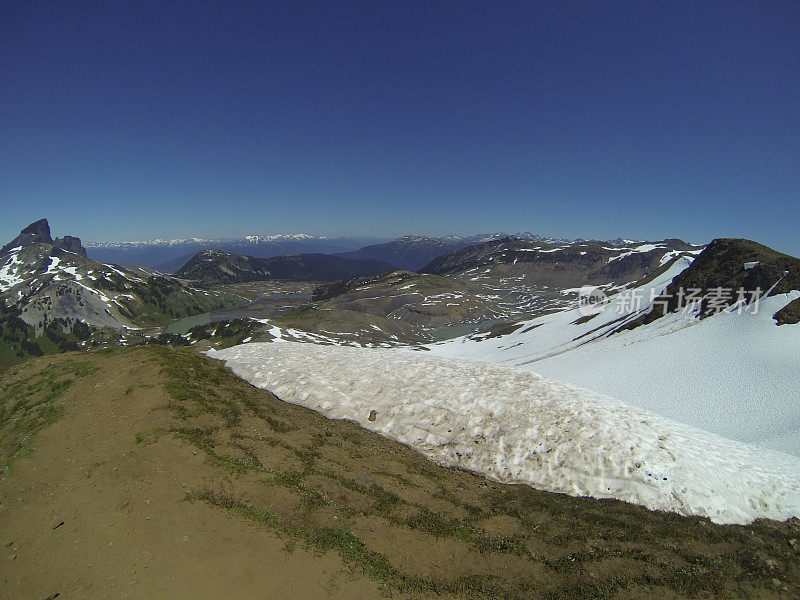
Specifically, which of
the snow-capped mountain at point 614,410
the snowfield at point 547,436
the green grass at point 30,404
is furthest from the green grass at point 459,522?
the green grass at point 30,404

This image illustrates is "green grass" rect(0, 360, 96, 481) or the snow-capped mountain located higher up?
"green grass" rect(0, 360, 96, 481)

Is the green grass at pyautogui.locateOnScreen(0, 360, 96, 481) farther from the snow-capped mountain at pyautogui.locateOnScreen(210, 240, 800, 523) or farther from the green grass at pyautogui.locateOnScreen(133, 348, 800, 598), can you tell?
the snow-capped mountain at pyautogui.locateOnScreen(210, 240, 800, 523)

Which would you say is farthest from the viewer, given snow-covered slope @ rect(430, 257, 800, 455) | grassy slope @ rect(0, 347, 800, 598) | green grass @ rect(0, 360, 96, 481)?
snow-covered slope @ rect(430, 257, 800, 455)

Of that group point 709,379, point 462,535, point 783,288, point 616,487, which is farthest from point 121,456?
point 783,288

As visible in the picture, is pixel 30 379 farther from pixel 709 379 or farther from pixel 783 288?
pixel 783 288

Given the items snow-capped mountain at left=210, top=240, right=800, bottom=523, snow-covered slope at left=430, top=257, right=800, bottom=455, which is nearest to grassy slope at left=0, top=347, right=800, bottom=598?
snow-capped mountain at left=210, top=240, right=800, bottom=523

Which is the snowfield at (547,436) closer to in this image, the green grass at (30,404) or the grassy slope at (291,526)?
the grassy slope at (291,526)
